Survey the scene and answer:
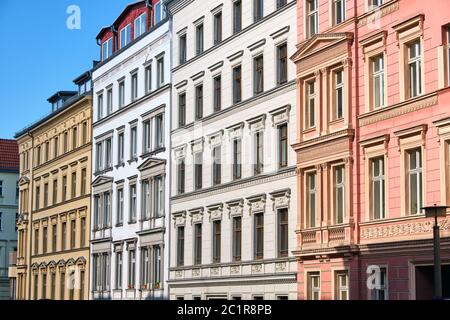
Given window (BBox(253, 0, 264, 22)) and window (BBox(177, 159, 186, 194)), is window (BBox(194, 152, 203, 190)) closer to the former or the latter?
window (BBox(177, 159, 186, 194))

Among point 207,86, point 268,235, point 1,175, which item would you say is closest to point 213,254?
point 268,235

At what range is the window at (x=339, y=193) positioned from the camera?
5629 mm

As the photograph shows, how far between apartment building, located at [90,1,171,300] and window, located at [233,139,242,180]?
16.1 inches

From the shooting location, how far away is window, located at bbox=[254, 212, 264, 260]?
5812mm

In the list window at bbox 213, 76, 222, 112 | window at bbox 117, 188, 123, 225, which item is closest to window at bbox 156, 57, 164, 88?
window at bbox 213, 76, 222, 112

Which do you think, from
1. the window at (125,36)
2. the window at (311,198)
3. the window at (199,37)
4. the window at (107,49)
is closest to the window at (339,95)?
the window at (311,198)

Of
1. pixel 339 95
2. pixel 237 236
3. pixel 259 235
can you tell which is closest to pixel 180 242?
pixel 237 236

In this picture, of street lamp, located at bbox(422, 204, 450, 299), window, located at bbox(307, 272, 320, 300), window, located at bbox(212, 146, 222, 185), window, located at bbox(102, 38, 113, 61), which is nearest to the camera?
street lamp, located at bbox(422, 204, 450, 299)

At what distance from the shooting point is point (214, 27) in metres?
6.16

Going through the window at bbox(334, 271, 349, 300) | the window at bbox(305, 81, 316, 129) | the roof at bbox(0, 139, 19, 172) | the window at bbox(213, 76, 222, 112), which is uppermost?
the window at bbox(213, 76, 222, 112)

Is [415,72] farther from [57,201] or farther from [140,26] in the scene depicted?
[57,201]

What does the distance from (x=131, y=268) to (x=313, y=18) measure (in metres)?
1.88
